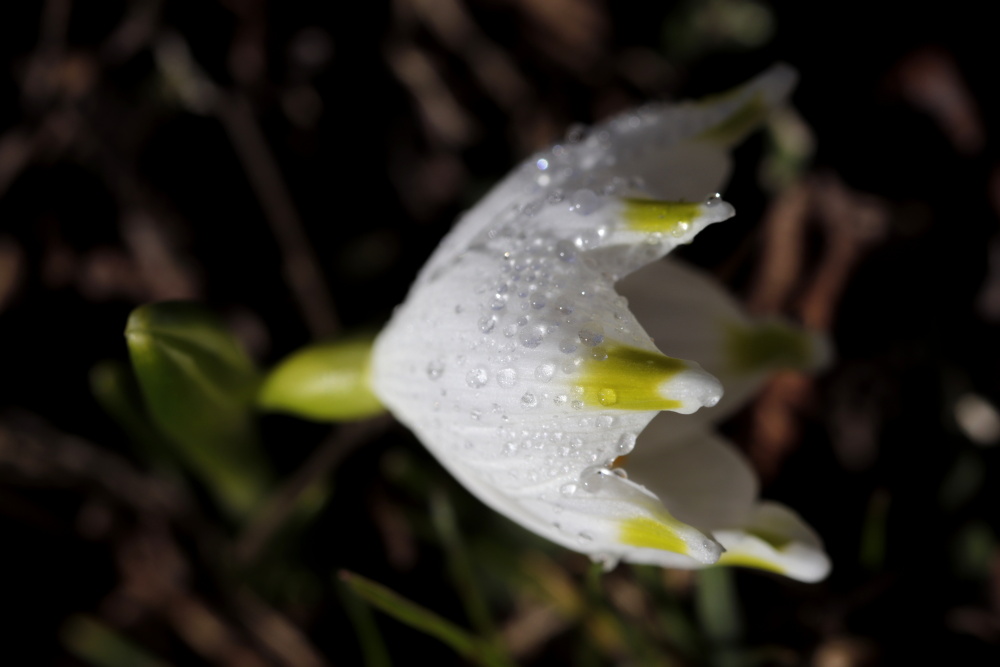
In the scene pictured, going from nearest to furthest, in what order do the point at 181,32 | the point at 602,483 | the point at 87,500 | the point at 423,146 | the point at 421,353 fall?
the point at 602,483, the point at 421,353, the point at 87,500, the point at 181,32, the point at 423,146

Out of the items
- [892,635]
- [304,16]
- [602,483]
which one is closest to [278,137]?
[304,16]

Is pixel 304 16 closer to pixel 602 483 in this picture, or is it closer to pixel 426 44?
pixel 426 44

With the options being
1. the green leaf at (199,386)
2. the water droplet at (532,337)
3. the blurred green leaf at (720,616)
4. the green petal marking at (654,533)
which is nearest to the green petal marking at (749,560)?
the green petal marking at (654,533)

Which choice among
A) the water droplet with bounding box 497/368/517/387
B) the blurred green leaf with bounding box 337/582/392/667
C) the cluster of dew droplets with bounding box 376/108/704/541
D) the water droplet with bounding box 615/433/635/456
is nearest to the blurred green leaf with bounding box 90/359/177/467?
the blurred green leaf with bounding box 337/582/392/667

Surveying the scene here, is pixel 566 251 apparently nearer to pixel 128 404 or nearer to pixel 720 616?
pixel 720 616

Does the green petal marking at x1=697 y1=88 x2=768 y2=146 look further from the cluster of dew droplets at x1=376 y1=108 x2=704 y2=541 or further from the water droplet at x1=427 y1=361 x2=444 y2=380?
the water droplet at x1=427 y1=361 x2=444 y2=380

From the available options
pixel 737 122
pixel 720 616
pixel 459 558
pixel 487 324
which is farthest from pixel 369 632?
pixel 737 122
